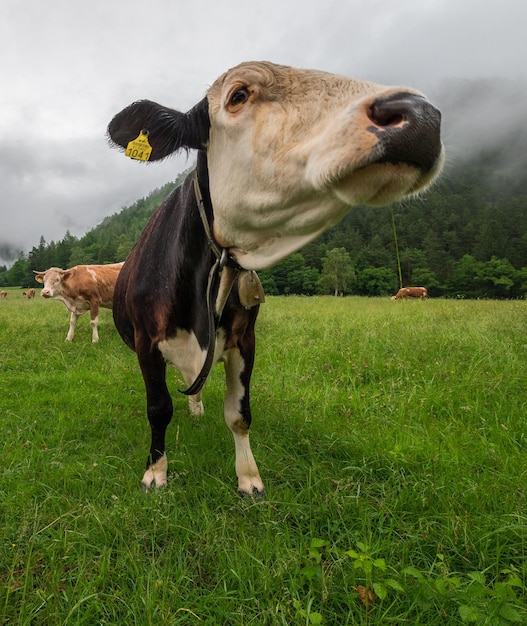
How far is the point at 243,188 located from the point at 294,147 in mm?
313

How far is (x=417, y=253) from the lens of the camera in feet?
183

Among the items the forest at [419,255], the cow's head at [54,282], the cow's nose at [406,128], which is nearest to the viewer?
the cow's nose at [406,128]

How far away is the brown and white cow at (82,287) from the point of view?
379 inches

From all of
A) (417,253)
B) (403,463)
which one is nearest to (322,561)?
(403,463)

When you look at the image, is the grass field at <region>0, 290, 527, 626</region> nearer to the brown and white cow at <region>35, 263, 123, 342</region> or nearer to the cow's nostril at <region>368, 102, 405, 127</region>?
the cow's nostril at <region>368, 102, 405, 127</region>

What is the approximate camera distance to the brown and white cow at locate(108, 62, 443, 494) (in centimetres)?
129

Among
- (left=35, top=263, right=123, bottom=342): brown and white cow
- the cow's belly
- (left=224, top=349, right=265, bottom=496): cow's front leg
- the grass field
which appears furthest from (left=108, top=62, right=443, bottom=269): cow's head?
(left=35, top=263, right=123, bottom=342): brown and white cow

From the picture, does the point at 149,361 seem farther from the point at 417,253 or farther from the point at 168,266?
the point at 417,253

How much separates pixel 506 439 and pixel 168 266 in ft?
8.95

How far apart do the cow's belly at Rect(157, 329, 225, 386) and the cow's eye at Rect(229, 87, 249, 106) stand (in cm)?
126

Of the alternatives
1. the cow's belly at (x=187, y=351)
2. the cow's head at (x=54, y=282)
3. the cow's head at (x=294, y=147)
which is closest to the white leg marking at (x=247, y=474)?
the cow's belly at (x=187, y=351)

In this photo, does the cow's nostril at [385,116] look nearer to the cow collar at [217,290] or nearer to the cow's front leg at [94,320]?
the cow collar at [217,290]

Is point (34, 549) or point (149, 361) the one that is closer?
point (34, 549)

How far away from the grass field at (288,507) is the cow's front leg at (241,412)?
5.9 inches
